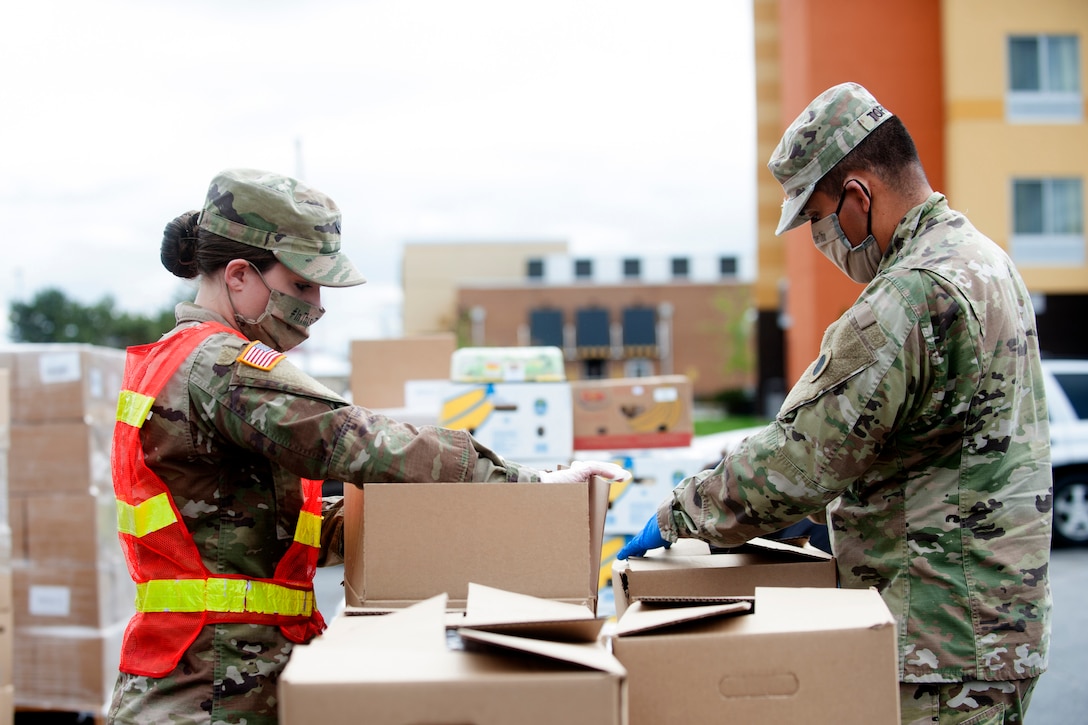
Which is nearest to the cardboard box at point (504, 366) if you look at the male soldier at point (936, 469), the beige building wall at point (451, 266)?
the male soldier at point (936, 469)

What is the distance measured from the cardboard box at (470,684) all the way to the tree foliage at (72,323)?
156 feet

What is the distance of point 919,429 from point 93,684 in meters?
4.55

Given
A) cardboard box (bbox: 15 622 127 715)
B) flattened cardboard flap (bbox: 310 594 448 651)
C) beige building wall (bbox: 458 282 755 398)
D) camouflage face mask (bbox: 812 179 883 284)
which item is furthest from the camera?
beige building wall (bbox: 458 282 755 398)

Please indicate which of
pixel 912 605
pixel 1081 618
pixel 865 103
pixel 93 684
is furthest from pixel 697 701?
→ pixel 1081 618

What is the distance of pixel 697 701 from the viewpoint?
1.57 metres

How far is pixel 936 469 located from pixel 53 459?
4514 mm

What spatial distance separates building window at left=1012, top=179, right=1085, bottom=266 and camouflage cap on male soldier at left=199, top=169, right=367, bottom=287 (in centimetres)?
1754

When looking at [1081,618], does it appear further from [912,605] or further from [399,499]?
[399,499]

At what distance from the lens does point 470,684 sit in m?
1.39

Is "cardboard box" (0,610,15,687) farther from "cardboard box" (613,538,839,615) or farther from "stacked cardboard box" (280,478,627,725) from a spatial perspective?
"cardboard box" (613,538,839,615)

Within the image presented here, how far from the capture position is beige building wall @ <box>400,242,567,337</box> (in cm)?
5506

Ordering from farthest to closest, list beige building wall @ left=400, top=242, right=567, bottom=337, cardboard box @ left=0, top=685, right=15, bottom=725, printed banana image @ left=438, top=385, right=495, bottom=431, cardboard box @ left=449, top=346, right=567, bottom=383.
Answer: beige building wall @ left=400, top=242, right=567, bottom=337, cardboard box @ left=449, top=346, right=567, bottom=383, printed banana image @ left=438, top=385, right=495, bottom=431, cardboard box @ left=0, top=685, right=15, bottom=725

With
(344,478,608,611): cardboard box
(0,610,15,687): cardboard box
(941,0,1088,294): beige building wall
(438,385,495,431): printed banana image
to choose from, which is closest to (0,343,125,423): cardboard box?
(0,610,15,687): cardboard box

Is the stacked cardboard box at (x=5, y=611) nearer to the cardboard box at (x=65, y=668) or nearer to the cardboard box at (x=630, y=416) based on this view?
the cardboard box at (x=65, y=668)
